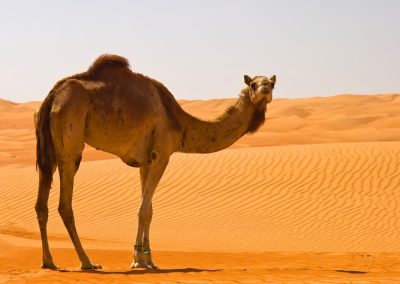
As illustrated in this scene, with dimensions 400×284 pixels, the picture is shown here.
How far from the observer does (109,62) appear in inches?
383

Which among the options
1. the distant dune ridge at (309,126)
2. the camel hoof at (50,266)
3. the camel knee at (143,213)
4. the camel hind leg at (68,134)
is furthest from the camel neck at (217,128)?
the distant dune ridge at (309,126)

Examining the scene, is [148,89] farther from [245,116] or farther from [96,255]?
[96,255]

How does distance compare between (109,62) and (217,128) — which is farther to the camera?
(217,128)

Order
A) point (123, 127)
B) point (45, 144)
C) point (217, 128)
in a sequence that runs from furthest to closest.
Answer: point (217, 128) → point (123, 127) → point (45, 144)

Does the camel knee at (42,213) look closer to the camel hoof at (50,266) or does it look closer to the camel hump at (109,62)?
the camel hoof at (50,266)

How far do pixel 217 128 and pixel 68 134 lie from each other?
231 centimetres

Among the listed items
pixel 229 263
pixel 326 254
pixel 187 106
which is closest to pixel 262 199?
pixel 326 254

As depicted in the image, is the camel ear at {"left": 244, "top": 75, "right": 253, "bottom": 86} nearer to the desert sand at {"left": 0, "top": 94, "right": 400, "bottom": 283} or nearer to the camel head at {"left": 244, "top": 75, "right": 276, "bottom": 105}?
the camel head at {"left": 244, "top": 75, "right": 276, "bottom": 105}

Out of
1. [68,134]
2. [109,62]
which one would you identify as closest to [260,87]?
[109,62]

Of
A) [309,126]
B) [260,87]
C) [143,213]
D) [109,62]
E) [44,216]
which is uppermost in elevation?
[309,126]

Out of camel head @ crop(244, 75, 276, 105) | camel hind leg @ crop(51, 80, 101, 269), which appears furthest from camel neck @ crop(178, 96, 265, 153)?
camel hind leg @ crop(51, 80, 101, 269)

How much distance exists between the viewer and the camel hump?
31.7 feet

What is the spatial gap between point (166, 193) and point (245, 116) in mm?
11530

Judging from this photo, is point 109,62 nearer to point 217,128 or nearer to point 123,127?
point 123,127
